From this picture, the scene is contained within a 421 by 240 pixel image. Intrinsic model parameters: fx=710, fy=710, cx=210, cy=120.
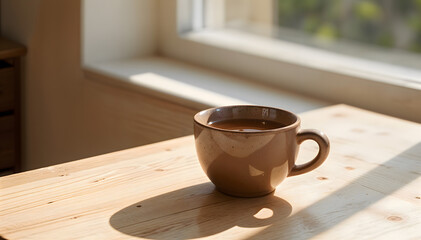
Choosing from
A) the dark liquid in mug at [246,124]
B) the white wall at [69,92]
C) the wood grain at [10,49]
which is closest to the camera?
the dark liquid in mug at [246,124]

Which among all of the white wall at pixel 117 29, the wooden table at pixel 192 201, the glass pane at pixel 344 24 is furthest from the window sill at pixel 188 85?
the wooden table at pixel 192 201

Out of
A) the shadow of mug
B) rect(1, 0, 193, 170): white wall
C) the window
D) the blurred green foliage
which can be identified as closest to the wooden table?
the shadow of mug

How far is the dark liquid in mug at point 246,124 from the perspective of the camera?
2.82ft

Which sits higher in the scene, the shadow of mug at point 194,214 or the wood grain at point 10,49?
the shadow of mug at point 194,214

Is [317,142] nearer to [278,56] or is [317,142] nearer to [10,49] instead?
[278,56]

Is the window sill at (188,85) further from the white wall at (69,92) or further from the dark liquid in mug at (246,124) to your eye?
the dark liquid in mug at (246,124)

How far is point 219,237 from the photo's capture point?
0.74 metres

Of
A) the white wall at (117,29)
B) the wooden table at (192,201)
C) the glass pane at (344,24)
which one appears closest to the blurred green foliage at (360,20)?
the glass pane at (344,24)

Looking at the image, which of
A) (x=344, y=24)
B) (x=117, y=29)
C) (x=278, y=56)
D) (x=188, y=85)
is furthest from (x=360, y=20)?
(x=117, y=29)

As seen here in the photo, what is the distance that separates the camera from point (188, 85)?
156 cm

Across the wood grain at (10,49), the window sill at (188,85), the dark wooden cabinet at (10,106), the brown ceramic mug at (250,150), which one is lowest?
the dark wooden cabinet at (10,106)

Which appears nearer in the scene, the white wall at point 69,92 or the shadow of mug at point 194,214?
the shadow of mug at point 194,214

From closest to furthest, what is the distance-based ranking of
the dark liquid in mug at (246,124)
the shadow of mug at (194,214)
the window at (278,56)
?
the shadow of mug at (194,214), the dark liquid in mug at (246,124), the window at (278,56)

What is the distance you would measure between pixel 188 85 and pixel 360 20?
1.33 ft
